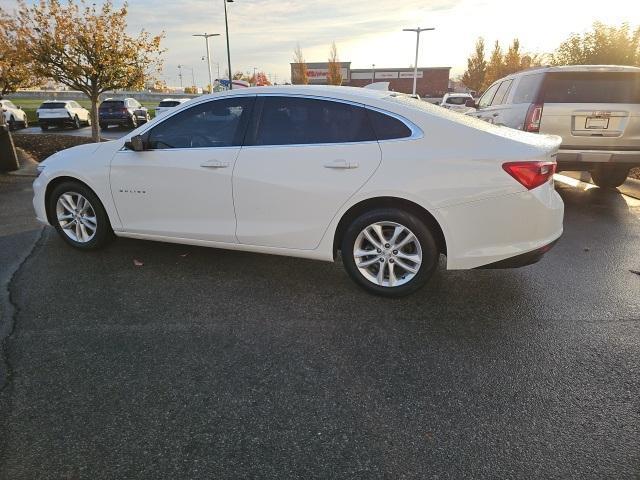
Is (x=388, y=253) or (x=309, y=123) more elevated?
(x=309, y=123)

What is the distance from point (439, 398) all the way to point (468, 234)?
1344 mm

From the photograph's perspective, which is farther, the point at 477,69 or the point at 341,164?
the point at 477,69

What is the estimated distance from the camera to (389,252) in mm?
3684

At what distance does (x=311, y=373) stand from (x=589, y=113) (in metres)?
5.86

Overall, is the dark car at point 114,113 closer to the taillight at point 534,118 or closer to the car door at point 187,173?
the car door at point 187,173

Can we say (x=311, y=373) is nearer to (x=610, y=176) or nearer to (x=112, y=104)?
(x=610, y=176)

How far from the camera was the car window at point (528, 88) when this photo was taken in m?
6.70

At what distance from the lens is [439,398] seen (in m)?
2.55

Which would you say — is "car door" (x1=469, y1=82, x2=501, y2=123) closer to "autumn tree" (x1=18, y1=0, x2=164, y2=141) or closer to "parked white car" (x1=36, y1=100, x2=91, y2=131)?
"autumn tree" (x1=18, y1=0, x2=164, y2=141)

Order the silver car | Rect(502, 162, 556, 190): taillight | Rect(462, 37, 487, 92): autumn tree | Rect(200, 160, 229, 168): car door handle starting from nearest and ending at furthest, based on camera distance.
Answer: Rect(502, 162, 556, 190): taillight → Rect(200, 160, 229, 168): car door handle → the silver car → Rect(462, 37, 487, 92): autumn tree

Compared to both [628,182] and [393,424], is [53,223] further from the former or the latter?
[628,182]

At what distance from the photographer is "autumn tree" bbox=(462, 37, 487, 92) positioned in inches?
1766

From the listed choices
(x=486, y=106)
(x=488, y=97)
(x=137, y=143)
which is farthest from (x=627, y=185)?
(x=137, y=143)

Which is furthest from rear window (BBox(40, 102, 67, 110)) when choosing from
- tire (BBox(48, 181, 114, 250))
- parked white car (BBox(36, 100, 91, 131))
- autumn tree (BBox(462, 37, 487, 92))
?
autumn tree (BBox(462, 37, 487, 92))
